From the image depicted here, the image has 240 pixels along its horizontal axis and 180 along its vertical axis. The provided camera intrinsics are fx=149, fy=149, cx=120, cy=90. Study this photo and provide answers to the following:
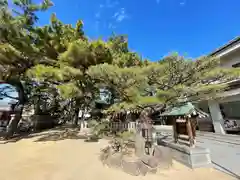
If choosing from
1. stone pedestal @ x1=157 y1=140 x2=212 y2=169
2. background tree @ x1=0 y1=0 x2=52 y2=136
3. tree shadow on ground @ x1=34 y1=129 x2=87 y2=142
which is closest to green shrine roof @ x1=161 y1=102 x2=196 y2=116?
stone pedestal @ x1=157 y1=140 x2=212 y2=169

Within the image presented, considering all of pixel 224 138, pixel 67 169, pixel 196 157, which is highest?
pixel 224 138

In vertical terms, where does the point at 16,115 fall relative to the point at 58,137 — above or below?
above

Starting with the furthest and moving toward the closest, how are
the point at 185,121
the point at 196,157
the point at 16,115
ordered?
the point at 16,115 < the point at 185,121 < the point at 196,157

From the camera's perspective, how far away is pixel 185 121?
19.6 ft

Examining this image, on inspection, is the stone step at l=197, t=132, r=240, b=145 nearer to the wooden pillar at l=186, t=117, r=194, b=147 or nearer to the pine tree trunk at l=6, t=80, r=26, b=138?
the wooden pillar at l=186, t=117, r=194, b=147

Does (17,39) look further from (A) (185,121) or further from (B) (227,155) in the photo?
(B) (227,155)

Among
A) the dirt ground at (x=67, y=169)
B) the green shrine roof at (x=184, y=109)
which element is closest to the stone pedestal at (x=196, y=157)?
the dirt ground at (x=67, y=169)

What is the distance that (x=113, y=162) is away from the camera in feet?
16.8

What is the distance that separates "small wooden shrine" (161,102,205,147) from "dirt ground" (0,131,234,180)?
1090 millimetres

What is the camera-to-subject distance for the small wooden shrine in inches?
219

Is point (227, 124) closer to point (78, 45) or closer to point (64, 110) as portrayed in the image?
point (78, 45)

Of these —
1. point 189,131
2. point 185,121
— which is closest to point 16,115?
point 185,121

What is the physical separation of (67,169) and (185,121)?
463 cm

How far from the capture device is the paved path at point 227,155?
15.1ft
